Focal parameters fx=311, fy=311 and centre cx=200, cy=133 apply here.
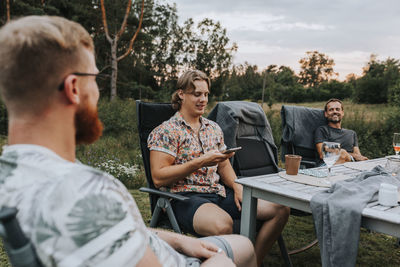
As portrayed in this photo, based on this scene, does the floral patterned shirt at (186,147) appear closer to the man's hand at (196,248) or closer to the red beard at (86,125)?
the man's hand at (196,248)

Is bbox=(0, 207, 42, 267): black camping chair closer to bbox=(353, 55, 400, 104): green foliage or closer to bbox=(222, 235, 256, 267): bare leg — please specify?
bbox=(222, 235, 256, 267): bare leg

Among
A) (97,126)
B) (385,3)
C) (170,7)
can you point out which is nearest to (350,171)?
(97,126)

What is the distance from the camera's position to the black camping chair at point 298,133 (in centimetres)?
391

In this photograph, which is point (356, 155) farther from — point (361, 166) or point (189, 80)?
point (189, 80)

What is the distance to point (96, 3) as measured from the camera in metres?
13.7

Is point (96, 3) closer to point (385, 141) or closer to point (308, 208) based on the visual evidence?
point (385, 141)

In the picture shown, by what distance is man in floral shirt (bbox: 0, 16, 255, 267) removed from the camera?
698mm

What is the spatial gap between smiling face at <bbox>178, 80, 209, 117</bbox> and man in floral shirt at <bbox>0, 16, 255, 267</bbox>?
1556mm

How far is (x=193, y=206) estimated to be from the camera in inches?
80.3

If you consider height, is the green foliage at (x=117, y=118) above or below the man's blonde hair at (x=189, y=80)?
below

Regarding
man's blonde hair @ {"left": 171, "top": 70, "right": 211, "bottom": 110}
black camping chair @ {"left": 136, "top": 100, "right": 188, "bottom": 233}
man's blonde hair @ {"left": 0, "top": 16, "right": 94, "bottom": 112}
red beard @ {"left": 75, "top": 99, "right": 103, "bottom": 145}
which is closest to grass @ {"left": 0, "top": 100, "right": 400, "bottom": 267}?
black camping chair @ {"left": 136, "top": 100, "right": 188, "bottom": 233}

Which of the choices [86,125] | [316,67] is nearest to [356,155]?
[86,125]

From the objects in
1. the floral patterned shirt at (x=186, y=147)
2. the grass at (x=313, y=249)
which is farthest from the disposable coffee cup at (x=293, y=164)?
the grass at (x=313, y=249)

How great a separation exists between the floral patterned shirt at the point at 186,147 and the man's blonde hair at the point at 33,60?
4.59 ft
